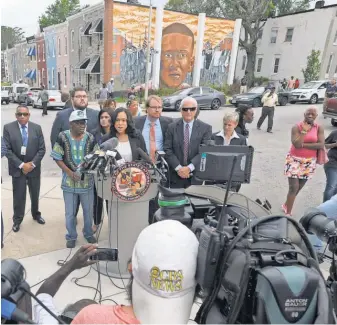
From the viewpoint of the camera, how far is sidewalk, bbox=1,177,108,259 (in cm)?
371

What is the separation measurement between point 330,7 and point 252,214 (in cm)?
3102

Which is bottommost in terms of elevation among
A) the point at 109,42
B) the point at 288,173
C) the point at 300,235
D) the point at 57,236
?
the point at 57,236

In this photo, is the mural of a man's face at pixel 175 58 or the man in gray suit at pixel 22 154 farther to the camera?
the mural of a man's face at pixel 175 58

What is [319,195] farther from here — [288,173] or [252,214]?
[252,214]

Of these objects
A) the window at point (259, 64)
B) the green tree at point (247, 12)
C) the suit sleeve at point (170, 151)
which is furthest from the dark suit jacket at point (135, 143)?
the window at point (259, 64)

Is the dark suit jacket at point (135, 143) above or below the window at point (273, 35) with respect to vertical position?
below

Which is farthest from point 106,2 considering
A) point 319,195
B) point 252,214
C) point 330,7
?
point 252,214

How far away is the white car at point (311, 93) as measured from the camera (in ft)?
64.1

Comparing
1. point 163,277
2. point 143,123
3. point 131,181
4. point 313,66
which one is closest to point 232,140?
point 143,123

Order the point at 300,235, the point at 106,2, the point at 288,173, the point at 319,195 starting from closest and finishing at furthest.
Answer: the point at 300,235, the point at 288,173, the point at 319,195, the point at 106,2

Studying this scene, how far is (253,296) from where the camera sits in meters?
1.01

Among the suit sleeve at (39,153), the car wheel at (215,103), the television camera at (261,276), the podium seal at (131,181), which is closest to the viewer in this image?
the television camera at (261,276)

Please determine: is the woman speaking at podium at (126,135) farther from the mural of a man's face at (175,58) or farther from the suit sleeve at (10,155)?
the mural of a man's face at (175,58)

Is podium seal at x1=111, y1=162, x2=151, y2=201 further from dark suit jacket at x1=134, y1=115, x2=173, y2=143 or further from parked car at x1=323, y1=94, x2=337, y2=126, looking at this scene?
parked car at x1=323, y1=94, x2=337, y2=126
